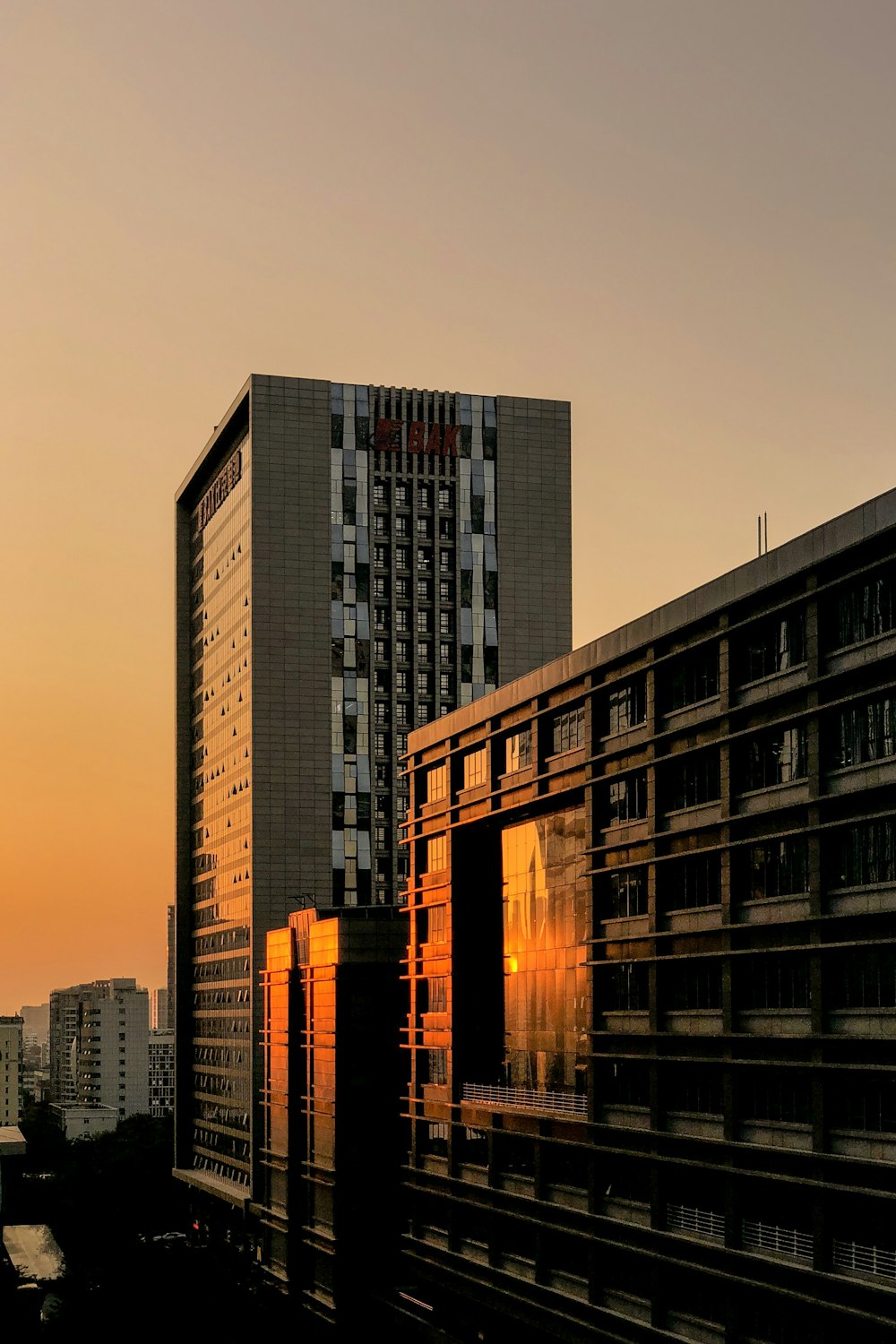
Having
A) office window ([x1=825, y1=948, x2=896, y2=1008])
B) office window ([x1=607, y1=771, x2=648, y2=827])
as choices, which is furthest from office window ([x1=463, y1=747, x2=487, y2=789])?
office window ([x1=825, y1=948, x2=896, y2=1008])

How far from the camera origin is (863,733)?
58344 mm

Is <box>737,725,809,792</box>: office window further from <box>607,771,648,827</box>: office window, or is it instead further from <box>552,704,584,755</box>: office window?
<box>552,704,584,755</box>: office window

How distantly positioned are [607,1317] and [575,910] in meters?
18.1

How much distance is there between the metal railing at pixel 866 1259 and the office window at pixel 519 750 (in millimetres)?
34233

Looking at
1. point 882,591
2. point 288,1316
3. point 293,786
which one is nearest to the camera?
point 882,591

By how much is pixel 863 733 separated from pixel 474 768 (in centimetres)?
3931

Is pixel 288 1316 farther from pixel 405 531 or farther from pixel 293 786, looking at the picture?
pixel 405 531

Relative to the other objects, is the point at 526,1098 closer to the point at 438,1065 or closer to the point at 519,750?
the point at 438,1065

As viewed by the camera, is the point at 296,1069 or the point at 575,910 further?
the point at 296,1069

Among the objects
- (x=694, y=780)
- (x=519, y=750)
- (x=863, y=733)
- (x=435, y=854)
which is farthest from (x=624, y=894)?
(x=435, y=854)

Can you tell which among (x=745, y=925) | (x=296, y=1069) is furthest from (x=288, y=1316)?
(x=745, y=925)

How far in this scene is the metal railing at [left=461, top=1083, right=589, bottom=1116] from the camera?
8031 cm

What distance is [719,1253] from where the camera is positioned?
65125mm

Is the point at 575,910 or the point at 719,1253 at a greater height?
the point at 575,910
